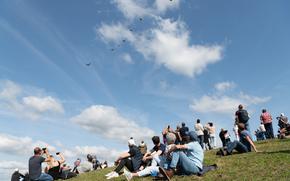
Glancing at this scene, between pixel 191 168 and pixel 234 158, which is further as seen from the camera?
pixel 234 158

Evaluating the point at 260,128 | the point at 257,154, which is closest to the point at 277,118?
the point at 260,128

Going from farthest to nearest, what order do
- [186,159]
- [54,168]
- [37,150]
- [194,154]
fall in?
[54,168] → [37,150] → [194,154] → [186,159]

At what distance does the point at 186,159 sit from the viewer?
13.3 meters

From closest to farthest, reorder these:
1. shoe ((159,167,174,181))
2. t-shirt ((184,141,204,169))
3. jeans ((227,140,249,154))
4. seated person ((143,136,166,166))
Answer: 1. shoe ((159,167,174,181))
2. t-shirt ((184,141,204,169))
3. seated person ((143,136,166,166))
4. jeans ((227,140,249,154))

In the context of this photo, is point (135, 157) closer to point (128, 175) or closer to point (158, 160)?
point (158, 160)

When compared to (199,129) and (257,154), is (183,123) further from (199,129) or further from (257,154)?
(257,154)

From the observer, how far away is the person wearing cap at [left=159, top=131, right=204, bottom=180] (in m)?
13.3

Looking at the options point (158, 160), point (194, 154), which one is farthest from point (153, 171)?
point (194, 154)

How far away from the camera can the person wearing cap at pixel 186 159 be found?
43.6 ft

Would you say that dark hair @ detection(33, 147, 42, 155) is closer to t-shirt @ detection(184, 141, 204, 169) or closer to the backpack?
t-shirt @ detection(184, 141, 204, 169)

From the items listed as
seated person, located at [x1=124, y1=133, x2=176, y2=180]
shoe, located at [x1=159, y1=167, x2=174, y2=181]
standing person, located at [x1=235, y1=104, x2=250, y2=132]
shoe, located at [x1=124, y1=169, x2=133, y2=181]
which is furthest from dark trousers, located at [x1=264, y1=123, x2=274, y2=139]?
shoe, located at [x1=124, y1=169, x2=133, y2=181]

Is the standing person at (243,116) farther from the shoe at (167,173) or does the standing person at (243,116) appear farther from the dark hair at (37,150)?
the dark hair at (37,150)

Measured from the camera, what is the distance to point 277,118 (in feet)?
93.9

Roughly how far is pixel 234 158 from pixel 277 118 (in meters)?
14.1
